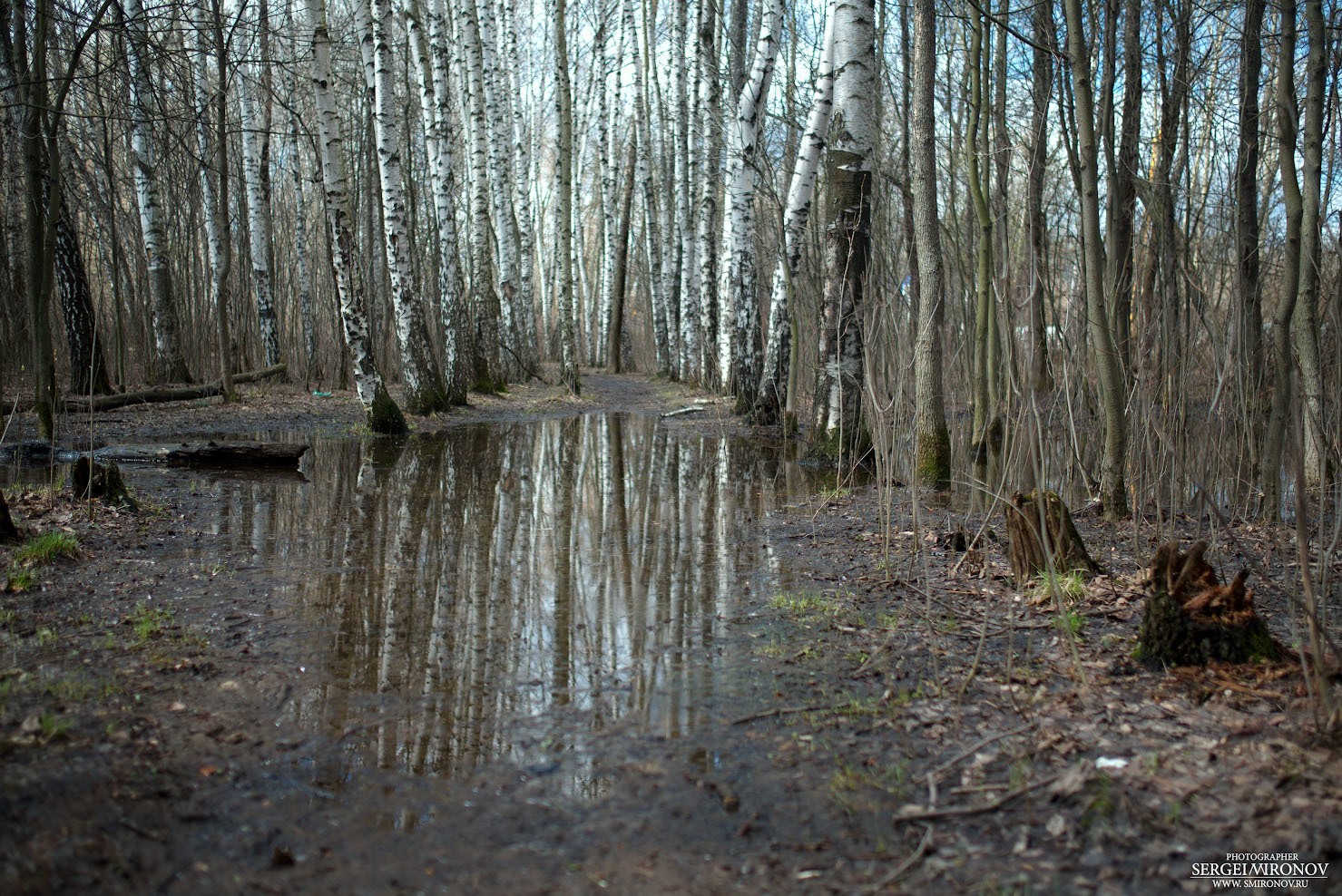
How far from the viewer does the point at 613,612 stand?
3.65 m

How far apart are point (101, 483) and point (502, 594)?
2.83 meters

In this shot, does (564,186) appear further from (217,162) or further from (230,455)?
(230,455)

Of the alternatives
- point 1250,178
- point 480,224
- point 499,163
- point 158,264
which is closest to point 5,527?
point 1250,178

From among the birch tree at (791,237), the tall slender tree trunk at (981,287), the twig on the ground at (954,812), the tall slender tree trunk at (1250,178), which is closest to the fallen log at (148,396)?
the birch tree at (791,237)

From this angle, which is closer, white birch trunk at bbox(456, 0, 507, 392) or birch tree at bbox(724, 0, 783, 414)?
birch tree at bbox(724, 0, 783, 414)

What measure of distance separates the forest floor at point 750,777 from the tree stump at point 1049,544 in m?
0.30

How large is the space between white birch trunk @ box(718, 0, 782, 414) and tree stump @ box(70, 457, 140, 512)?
7.24 meters

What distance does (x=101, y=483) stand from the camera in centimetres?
513

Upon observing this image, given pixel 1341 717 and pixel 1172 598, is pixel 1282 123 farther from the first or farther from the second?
pixel 1341 717

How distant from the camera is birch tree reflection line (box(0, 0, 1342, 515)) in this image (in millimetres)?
4766

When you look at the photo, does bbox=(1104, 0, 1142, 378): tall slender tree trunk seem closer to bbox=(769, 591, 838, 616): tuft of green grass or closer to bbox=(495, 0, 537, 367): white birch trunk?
bbox=(769, 591, 838, 616): tuft of green grass

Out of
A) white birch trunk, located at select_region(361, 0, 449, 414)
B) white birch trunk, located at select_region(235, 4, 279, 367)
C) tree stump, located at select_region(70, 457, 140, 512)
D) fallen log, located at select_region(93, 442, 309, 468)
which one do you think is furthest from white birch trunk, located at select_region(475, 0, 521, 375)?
tree stump, located at select_region(70, 457, 140, 512)

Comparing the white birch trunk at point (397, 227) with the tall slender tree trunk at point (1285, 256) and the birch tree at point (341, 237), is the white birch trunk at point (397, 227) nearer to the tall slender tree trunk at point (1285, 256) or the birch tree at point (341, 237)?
the birch tree at point (341, 237)

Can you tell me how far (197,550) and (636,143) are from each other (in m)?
21.2
